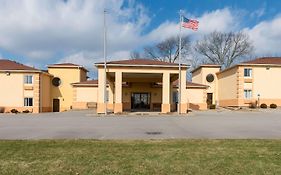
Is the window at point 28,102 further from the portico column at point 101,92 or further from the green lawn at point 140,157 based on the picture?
the green lawn at point 140,157

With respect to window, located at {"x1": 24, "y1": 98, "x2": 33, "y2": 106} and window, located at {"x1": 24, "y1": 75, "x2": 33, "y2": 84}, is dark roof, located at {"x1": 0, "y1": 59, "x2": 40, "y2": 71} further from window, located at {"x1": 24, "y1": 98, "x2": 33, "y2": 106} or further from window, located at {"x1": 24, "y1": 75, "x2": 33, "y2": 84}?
window, located at {"x1": 24, "y1": 98, "x2": 33, "y2": 106}

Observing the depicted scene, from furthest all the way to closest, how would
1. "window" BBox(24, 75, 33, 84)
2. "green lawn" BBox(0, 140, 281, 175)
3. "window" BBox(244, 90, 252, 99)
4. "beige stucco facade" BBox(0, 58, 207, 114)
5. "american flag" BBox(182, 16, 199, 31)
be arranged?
"window" BBox(244, 90, 252, 99) → "window" BBox(24, 75, 33, 84) → "beige stucco facade" BBox(0, 58, 207, 114) → "american flag" BBox(182, 16, 199, 31) → "green lawn" BBox(0, 140, 281, 175)

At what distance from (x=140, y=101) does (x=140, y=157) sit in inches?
Answer: 1383

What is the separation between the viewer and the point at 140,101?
43.3 metres

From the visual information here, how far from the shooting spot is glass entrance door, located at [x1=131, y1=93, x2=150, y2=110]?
43312mm

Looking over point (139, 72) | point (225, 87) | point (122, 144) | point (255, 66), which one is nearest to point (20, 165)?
point (122, 144)

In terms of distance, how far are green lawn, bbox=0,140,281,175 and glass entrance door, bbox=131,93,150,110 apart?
32648 millimetres

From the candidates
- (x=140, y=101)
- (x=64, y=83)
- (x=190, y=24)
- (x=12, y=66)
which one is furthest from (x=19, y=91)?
(x=190, y=24)

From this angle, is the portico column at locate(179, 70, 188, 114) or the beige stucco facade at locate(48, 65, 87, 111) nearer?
the portico column at locate(179, 70, 188, 114)

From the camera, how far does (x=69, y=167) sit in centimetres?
727

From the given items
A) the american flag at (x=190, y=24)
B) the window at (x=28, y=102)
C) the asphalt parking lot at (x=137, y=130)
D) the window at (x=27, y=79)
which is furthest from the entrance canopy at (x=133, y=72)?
the window at (x=27, y=79)

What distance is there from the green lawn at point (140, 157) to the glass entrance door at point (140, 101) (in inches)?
1285

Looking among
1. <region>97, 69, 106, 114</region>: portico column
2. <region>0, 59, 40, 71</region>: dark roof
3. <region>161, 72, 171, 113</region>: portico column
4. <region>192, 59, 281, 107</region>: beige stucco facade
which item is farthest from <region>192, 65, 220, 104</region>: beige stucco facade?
<region>0, 59, 40, 71</region>: dark roof

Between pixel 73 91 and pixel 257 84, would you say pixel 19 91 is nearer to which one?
pixel 73 91
